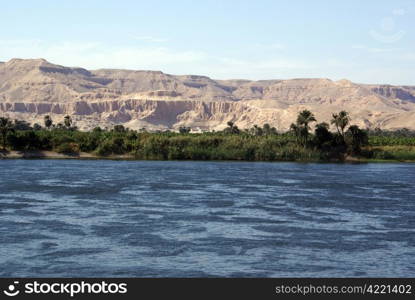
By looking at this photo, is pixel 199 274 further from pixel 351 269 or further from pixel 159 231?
pixel 159 231

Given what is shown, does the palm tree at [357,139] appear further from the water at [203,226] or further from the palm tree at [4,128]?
the palm tree at [4,128]

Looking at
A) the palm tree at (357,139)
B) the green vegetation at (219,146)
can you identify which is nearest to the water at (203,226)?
the palm tree at (357,139)

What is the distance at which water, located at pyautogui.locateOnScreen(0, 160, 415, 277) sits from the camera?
33594 millimetres

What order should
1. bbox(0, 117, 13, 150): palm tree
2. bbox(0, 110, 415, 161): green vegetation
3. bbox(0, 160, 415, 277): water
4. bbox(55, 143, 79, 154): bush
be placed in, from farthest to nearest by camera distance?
bbox(55, 143, 79, 154): bush < bbox(0, 110, 415, 161): green vegetation < bbox(0, 117, 13, 150): palm tree < bbox(0, 160, 415, 277): water

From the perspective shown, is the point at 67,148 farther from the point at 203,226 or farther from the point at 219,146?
the point at 203,226

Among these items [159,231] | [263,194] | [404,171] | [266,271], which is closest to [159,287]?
[266,271]

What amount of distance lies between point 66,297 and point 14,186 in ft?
150

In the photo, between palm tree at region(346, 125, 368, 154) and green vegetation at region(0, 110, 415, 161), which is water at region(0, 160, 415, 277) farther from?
green vegetation at region(0, 110, 415, 161)

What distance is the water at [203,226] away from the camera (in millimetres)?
33594

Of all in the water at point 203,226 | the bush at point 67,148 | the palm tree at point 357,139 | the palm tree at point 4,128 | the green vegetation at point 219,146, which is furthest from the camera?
the bush at point 67,148

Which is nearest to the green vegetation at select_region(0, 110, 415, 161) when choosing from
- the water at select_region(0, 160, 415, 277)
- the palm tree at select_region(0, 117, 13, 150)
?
the palm tree at select_region(0, 117, 13, 150)

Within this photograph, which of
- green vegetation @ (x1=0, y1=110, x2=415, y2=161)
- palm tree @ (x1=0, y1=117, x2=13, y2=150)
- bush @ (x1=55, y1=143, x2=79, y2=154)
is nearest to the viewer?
palm tree @ (x1=0, y1=117, x2=13, y2=150)

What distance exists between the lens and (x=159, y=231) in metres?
42.5

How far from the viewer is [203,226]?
4456cm
